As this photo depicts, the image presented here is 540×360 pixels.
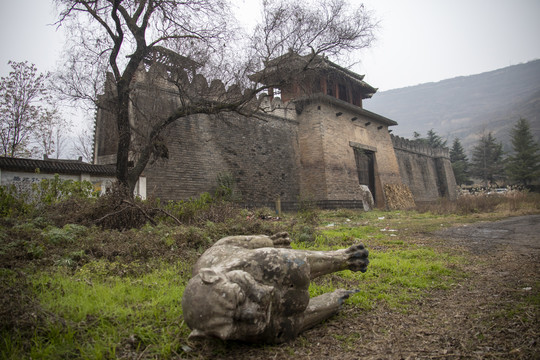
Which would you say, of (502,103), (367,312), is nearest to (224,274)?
(367,312)

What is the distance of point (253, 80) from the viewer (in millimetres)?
9641

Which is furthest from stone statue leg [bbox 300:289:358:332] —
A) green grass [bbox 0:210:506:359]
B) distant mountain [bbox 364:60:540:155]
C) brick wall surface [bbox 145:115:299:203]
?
distant mountain [bbox 364:60:540:155]

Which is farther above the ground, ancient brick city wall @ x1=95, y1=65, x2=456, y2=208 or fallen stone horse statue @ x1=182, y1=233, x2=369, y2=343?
ancient brick city wall @ x1=95, y1=65, x2=456, y2=208

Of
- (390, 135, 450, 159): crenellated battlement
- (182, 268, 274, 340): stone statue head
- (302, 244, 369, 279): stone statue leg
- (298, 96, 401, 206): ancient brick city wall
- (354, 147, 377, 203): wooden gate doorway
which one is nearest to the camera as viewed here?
(182, 268, 274, 340): stone statue head

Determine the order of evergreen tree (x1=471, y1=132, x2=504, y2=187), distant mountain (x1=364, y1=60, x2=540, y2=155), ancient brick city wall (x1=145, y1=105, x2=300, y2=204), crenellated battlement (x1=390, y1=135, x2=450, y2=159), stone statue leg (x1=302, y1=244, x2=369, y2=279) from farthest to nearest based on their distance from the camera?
distant mountain (x1=364, y1=60, x2=540, y2=155)
evergreen tree (x1=471, y1=132, x2=504, y2=187)
crenellated battlement (x1=390, y1=135, x2=450, y2=159)
ancient brick city wall (x1=145, y1=105, x2=300, y2=204)
stone statue leg (x1=302, y1=244, x2=369, y2=279)

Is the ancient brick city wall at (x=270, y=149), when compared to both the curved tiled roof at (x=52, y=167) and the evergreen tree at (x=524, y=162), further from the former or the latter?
the evergreen tree at (x=524, y=162)

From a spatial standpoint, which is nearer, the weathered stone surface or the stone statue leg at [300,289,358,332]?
the stone statue leg at [300,289,358,332]

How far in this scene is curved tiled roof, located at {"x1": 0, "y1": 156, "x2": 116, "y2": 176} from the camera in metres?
9.62

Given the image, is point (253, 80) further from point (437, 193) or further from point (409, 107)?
point (409, 107)

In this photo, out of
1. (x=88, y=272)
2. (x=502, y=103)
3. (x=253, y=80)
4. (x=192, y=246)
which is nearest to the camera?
(x=88, y=272)

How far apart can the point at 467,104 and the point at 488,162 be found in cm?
8337

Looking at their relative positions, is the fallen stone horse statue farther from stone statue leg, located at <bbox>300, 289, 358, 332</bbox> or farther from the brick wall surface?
the brick wall surface

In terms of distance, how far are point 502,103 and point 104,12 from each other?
119 m

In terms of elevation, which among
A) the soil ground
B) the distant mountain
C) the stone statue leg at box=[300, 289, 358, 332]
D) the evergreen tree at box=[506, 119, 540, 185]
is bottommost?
the soil ground
